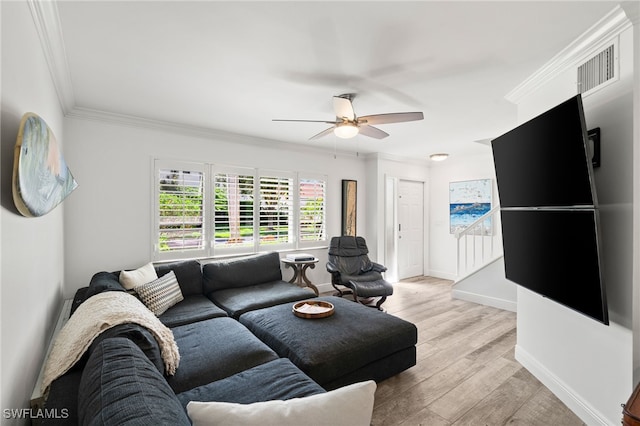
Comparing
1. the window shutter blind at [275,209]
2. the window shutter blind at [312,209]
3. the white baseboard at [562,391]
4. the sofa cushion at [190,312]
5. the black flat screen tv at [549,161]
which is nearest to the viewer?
the black flat screen tv at [549,161]

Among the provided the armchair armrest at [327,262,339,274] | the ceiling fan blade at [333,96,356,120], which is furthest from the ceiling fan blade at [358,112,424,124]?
the armchair armrest at [327,262,339,274]

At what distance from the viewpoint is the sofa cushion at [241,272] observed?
139 inches

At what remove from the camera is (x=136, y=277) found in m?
2.94

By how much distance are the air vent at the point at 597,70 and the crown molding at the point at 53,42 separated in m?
3.23

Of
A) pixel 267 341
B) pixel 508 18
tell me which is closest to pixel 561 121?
pixel 508 18

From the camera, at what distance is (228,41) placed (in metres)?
1.93

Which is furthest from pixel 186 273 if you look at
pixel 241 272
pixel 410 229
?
pixel 410 229

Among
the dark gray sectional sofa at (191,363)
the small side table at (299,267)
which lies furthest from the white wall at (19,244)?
the small side table at (299,267)

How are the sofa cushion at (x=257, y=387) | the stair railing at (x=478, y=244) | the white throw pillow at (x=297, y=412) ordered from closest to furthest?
the white throw pillow at (x=297, y=412)
the sofa cushion at (x=257, y=387)
the stair railing at (x=478, y=244)

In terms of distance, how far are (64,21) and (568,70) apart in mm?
3354

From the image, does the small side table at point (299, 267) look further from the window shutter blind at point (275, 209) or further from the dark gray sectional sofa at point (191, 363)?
the dark gray sectional sofa at point (191, 363)

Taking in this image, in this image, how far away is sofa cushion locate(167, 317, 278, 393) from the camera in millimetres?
1766

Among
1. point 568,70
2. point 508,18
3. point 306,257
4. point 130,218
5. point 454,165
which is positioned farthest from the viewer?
point 454,165

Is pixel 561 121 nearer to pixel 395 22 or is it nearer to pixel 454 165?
pixel 395 22
